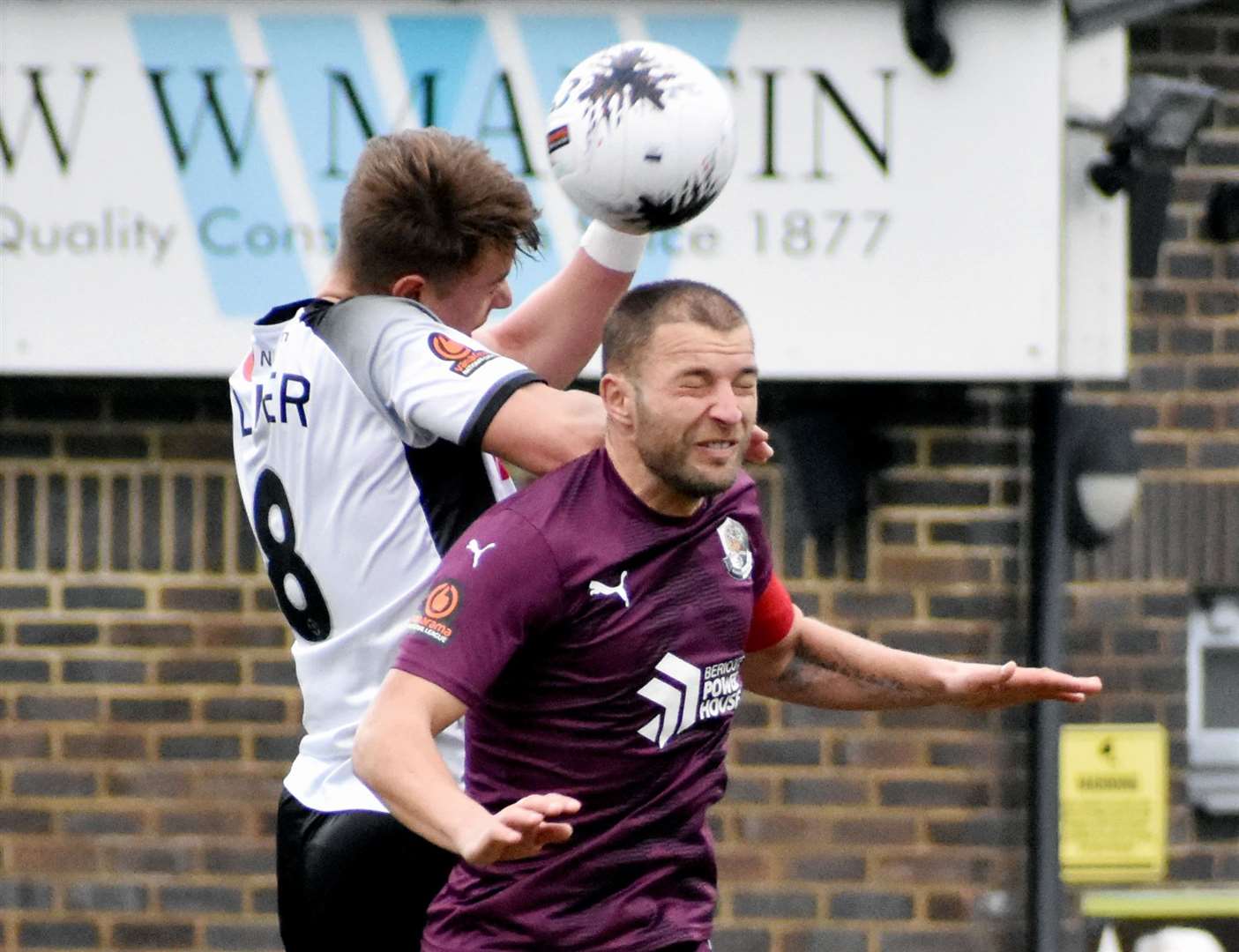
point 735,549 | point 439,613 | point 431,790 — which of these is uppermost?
point 735,549

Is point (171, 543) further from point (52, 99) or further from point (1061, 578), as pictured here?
point (1061, 578)

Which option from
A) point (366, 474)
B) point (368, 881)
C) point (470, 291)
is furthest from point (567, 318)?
point (368, 881)

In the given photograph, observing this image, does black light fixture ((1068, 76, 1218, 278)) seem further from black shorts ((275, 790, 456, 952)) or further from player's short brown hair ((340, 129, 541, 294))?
black shorts ((275, 790, 456, 952))

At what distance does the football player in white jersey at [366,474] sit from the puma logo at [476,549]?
20 centimetres

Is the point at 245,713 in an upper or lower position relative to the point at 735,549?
lower

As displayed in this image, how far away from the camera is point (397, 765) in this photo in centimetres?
260

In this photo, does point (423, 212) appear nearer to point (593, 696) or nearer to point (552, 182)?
point (593, 696)

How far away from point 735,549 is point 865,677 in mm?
442

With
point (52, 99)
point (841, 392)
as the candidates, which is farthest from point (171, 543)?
point (841, 392)

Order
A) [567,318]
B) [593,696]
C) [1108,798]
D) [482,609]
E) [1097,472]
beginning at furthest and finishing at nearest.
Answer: [1108,798]
[1097,472]
[567,318]
[593,696]
[482,609]

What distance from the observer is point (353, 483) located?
3068 mm

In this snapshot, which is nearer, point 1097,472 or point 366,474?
point 366,474

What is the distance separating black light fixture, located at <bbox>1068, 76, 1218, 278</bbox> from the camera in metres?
5.40

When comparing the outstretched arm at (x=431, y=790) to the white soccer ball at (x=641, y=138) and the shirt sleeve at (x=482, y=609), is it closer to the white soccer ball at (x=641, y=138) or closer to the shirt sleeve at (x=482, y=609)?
the shirt sleeve at (x=482, y=609)
